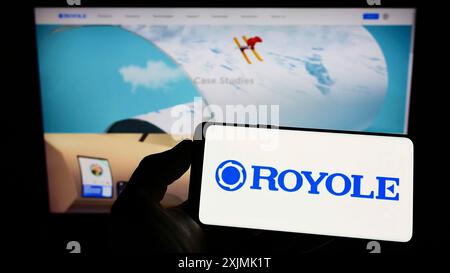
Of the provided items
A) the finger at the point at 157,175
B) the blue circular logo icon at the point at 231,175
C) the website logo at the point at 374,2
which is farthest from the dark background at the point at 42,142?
the blue circular logo icon at the point at 231,175

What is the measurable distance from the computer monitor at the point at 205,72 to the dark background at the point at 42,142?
A: 0.16ft

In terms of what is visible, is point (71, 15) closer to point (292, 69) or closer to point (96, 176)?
point (96, 176)

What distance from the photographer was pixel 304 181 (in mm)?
615

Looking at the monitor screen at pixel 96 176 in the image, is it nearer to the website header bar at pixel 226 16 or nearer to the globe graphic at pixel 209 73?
the globe graphic at pixel 209 73

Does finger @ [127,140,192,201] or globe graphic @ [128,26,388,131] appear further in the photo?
globe graphic @ [128,26,388,131]

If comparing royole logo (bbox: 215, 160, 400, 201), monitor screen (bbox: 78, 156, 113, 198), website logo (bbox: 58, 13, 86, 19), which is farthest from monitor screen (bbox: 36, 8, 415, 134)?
royole logo (bbox: 215, 160, 400, 201)

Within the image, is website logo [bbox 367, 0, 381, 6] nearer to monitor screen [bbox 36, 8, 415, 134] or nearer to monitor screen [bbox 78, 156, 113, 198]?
monitor screen [bbox 36, 8, 415, 134]

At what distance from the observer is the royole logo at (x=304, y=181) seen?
606mm

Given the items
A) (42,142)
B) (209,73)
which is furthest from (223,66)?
(42,142)

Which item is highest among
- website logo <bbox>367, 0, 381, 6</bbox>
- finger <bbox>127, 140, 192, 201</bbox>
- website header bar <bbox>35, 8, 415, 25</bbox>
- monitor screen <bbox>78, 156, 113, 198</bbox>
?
website logo <bbox>367, 0, 381, 6</bbox>

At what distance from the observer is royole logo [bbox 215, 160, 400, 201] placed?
0.61m

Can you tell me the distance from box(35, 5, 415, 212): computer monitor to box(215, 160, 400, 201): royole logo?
19.2 inches

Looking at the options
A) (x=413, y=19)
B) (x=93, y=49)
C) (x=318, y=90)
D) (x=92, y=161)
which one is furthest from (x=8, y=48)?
(x=413, y=19)

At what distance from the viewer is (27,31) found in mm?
1125
